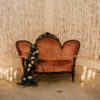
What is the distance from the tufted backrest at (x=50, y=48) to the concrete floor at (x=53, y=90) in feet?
1.58

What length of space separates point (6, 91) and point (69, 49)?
1602mm

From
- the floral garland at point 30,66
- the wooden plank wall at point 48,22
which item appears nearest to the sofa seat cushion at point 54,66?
the floral garland at point 30,66

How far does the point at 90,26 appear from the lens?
5.16m

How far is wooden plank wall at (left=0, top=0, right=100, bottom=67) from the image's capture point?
4.98 meters

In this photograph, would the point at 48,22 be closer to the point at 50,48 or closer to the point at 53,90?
the point at 50,48

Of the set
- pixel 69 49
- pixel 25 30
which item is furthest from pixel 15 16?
pixel 69 49

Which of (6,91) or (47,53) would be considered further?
(47,53)

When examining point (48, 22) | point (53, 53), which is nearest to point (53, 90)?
point (53, 53)

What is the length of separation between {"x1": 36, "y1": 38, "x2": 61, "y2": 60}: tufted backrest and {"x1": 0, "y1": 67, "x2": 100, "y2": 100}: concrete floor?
A: 0.48 m

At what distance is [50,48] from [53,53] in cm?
13

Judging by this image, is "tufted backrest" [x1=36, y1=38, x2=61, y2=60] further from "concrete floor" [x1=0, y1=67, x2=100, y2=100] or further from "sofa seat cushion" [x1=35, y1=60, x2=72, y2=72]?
"concrete floor" [x1=0, y1=67, x2=100, y2=100]

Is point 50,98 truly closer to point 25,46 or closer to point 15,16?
point 25,46

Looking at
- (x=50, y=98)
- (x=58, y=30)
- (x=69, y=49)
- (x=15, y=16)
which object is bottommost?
(x=50, y=98)

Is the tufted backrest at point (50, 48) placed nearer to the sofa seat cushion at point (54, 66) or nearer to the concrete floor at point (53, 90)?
the sofa seat cushion at point (54, 66)
